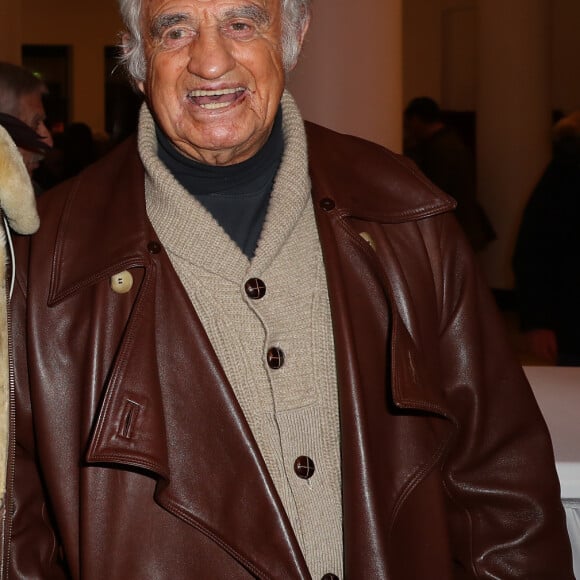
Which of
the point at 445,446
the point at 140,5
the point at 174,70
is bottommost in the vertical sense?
the point at 445,446

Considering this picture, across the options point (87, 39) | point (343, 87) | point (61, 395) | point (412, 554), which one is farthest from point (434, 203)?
point (87, 39)

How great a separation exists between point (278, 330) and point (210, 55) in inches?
20.2

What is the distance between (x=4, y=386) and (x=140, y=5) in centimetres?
79

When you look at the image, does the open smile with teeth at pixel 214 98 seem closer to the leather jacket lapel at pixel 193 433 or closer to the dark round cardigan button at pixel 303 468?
the leather jacket lapel at pixel 193 433

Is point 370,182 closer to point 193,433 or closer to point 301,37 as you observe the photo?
point 301,37

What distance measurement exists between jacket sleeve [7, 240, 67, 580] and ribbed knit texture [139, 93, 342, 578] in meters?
0.31

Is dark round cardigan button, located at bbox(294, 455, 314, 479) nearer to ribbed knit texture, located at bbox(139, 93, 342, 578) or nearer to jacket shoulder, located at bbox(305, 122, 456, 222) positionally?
ribbed knit texture, located at bbox(139, 93, 342, 578)

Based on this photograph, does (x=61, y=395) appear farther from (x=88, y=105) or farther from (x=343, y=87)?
(x=88, y=105)

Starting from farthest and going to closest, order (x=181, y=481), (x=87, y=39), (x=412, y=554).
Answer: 1. (x=87, y=39)
2. (x=412, y=554)
3. (x=181, y=481)

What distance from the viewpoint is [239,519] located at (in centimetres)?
183

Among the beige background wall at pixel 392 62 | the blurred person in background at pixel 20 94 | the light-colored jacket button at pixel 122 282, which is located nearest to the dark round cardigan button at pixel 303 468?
the light-colored jacket button at pixel 122 282

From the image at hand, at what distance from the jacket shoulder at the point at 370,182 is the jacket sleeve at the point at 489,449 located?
77 millimetres

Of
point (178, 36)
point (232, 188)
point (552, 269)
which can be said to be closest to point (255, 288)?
point (232, 188)

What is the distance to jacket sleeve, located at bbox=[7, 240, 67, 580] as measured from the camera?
73.7 inches
